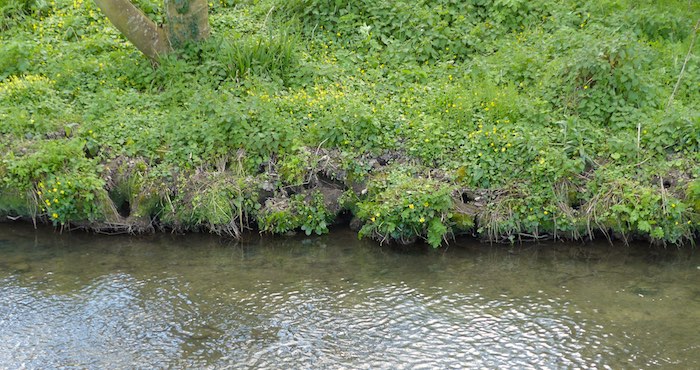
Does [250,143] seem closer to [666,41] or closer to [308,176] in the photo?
[308,176]

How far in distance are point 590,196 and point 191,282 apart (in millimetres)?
4133

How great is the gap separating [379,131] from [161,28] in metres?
3.34

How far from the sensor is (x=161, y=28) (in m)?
10.3

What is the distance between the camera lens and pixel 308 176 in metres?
8.74

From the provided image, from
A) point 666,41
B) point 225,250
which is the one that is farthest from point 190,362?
point 666,41

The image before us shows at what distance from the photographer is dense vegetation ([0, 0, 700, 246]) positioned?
8320 millimetres

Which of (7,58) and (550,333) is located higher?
(7,58)

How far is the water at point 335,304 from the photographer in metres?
6.27

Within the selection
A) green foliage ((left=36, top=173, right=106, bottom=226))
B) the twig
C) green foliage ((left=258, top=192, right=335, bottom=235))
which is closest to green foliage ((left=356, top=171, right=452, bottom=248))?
green foliage ((left=258, top=192, right=335, bottom=235))

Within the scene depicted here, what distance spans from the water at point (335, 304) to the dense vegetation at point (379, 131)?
0.32 meters

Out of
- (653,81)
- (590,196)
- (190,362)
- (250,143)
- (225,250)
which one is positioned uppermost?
(653,81)

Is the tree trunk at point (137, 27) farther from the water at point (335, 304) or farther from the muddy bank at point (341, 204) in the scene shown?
the water at point (335, 304)

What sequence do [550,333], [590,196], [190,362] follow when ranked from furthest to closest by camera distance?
[590,196] < [550,333] < [190,362]

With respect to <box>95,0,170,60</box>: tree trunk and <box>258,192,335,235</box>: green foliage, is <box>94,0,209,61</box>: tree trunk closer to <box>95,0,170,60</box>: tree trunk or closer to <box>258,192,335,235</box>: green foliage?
<box>95,0,170,60</box>: tree trunk
